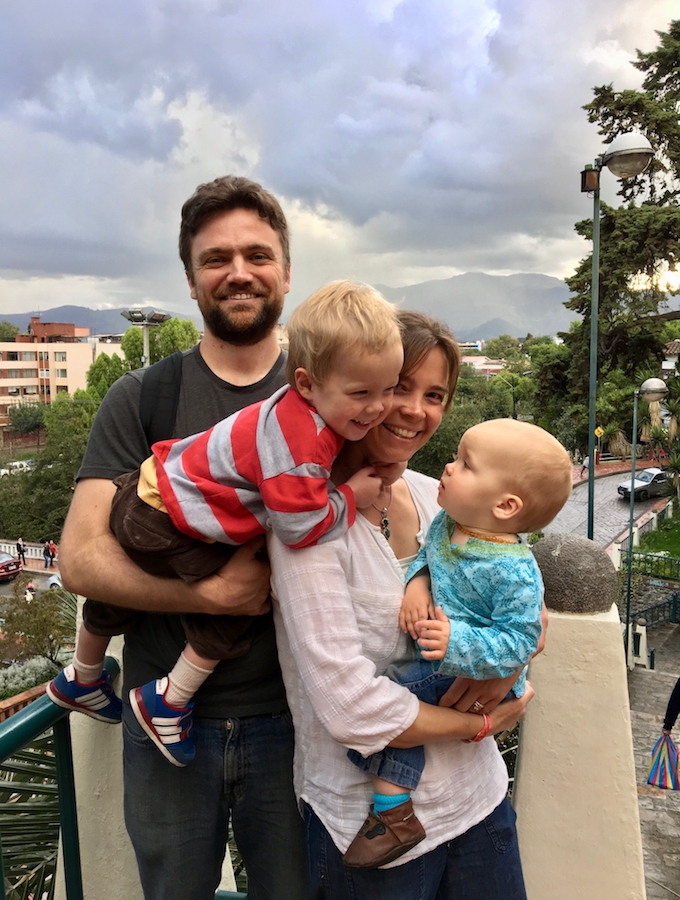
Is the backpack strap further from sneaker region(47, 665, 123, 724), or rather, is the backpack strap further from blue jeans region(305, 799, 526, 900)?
blue jeans region(305, 799, 526, 900)

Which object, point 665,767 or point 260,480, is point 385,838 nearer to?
point 260,480

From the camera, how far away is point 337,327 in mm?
1332

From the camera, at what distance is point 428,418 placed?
151cm

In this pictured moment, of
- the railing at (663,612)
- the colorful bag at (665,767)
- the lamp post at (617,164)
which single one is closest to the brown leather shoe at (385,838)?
the colorful bag at (665,767)

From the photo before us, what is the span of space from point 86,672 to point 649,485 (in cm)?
Result: 3104

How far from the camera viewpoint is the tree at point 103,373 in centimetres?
3200

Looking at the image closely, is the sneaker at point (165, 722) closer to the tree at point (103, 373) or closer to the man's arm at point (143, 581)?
the man's arm at point (143, 581)

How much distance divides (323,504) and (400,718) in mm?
468

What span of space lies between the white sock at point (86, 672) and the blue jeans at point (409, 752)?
0.84 m

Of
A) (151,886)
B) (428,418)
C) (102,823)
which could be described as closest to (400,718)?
(428,418)

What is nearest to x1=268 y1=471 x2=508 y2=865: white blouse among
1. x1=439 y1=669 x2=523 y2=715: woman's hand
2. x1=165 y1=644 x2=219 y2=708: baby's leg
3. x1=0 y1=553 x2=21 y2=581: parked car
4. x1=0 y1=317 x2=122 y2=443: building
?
x1=439 y1=669 x2=523 y2=715: woman's hand

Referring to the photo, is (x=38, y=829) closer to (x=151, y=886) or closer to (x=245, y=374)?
(x=151, y=886)

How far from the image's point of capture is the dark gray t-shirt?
1.62 metres

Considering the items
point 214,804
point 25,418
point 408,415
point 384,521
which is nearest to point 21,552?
point 214,804
